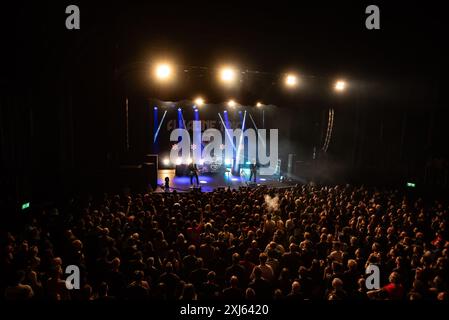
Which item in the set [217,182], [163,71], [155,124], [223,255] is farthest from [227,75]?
[155,124]

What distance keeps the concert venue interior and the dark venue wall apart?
0.06 meters

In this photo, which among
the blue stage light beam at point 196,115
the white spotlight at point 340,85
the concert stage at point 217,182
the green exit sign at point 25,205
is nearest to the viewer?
the green exit sign at point 25,205

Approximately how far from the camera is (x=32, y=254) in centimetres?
575

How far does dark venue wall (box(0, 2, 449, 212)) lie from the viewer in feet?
35.3

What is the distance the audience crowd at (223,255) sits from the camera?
4.75m

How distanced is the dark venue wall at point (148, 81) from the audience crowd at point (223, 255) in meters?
3.08

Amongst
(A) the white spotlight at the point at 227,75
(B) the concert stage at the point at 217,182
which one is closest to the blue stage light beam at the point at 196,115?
(B) the concert stage at the point at 217,182

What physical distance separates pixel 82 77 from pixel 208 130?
1418cm

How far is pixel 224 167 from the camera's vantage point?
22.6 meters

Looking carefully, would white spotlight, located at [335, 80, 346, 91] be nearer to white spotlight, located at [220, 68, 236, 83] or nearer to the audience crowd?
white spotlight, located at [220, 68, 236, 83]

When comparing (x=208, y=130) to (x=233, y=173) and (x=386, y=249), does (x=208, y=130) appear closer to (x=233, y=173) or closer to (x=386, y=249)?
(x=233, y=173)

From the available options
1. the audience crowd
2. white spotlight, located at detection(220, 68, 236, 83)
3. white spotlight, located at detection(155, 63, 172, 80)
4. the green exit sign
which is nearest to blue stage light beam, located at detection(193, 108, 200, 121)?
white spotlight, located at detection(220, 68, 236, 83)

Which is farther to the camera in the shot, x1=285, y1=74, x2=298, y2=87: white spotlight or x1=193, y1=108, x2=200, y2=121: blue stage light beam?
x1=193, y1=108, x2=200, y2=121: blue stage light beam

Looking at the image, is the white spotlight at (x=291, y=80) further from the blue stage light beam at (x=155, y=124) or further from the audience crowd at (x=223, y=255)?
the blue stage light beam at (x=155, y=124)
